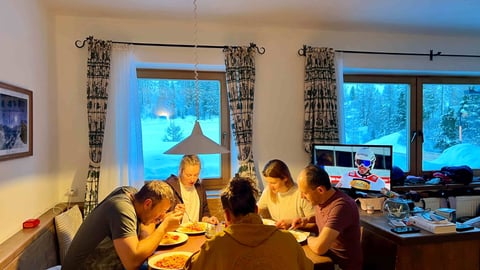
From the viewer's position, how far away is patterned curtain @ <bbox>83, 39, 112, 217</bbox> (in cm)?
326

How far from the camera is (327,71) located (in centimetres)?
369

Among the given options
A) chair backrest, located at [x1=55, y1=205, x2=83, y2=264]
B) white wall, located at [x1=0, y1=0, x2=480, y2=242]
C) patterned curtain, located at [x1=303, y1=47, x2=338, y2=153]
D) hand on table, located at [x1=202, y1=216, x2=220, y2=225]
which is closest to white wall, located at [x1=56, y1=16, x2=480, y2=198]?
white wall, located at [x1=0, y1=0, x2=480, y2=242]

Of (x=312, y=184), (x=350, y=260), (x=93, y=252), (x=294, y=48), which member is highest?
(x=294, y=48)

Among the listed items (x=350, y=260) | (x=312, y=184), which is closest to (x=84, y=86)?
(x=312, y=184)

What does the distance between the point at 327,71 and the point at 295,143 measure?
0.80 m

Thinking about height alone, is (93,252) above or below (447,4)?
below

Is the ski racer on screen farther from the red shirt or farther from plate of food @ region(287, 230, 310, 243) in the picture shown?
the red shirt

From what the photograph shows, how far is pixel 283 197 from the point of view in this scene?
2719 millimetres

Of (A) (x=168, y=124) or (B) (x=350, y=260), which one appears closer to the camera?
(B) (x=350, y=260)

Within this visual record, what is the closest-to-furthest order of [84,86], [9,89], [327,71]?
[9,89] < [84,86] < [327,71]

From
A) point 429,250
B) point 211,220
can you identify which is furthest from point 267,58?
point 429,250

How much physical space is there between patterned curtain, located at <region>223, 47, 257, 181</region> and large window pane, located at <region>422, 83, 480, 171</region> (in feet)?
7.37

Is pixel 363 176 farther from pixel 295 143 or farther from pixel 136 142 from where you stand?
pixel 136 142

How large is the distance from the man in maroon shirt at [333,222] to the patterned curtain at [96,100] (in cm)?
197
